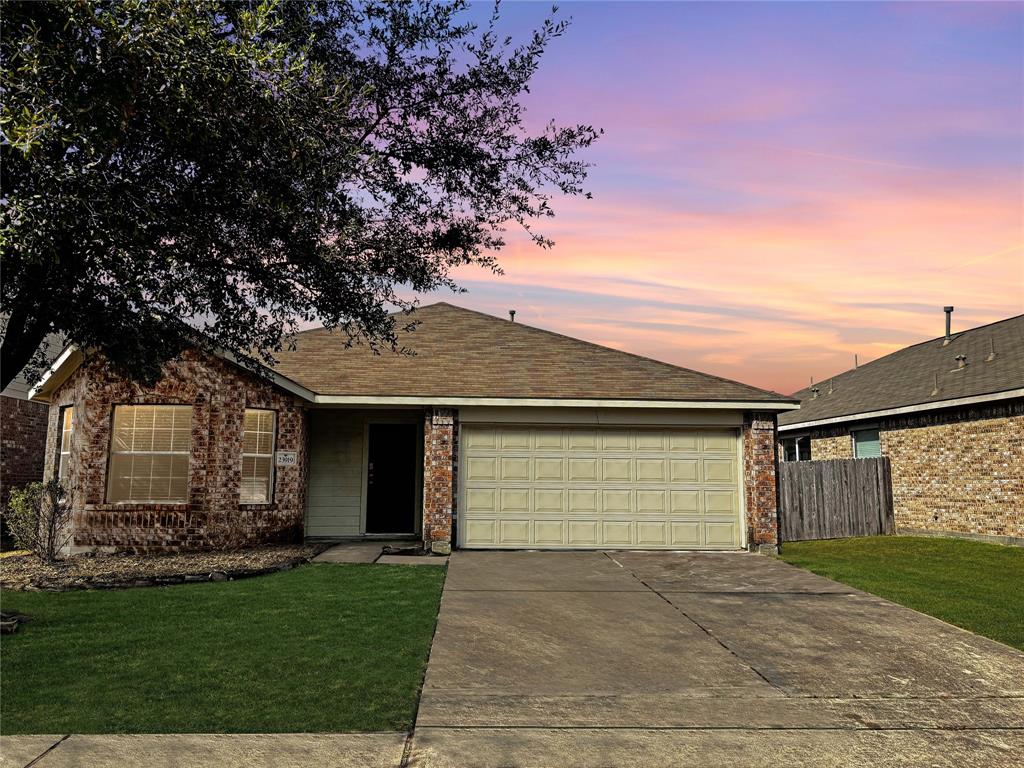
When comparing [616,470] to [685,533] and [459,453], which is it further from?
[459,453]

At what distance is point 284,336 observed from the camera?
980 centimetres

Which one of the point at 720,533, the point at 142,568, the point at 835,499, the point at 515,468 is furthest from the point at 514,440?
the point at 835,499

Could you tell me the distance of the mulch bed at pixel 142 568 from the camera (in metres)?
10.6

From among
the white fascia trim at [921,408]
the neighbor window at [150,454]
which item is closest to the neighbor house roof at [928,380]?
the white fascia trim at [921,408]

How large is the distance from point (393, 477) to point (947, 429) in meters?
13.6

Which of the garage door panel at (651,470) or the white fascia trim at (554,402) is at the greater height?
the white fascia trim at (554,402)

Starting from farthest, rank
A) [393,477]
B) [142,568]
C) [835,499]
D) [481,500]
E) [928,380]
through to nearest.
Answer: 1. [928,380]
2. [835,499]
3. [393,477]
4. [481,500]
5. [142,568]

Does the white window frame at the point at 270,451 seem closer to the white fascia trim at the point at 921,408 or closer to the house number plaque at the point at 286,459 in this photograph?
the house number plaque at the point at 286,459

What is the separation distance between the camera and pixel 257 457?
1432 centimetres

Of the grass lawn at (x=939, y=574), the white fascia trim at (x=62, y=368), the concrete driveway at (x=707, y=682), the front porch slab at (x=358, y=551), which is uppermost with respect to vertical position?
the white fascia trim at (x=62, y=368)

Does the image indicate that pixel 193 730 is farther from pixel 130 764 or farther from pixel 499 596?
pixel 499 596

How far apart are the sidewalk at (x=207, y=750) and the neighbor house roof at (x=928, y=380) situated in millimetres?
16333

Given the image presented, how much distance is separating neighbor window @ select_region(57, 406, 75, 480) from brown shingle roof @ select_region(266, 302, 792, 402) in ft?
Answer: 13.7

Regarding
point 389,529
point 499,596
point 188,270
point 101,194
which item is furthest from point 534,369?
point 101,194
